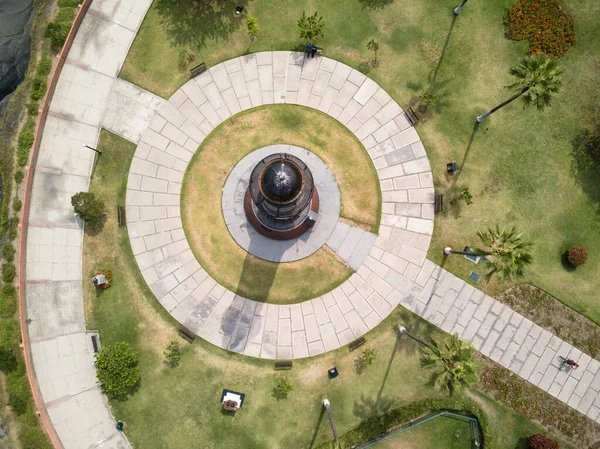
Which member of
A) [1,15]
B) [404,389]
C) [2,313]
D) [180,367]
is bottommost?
[2,313]

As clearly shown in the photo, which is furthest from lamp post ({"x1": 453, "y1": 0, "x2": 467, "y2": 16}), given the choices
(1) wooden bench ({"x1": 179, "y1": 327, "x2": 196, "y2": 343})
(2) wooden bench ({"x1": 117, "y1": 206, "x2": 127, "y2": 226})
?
(1) wooden bench ({"x1": 179, "y1": 327, "x2": 196, "y2": 343})

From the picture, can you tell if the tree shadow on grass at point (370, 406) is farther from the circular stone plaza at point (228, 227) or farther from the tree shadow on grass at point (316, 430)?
the circular stone plaza at point (228, 227)

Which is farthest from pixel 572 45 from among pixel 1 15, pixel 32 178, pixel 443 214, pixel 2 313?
pixel 2 313

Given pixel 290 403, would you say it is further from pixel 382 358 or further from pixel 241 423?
pixel 382 358

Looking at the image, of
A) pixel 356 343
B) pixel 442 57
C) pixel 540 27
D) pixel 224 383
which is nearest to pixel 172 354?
pixel 224 383

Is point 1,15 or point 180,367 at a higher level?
point 1,15

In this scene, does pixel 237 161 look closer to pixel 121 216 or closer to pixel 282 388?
pixel 121 216

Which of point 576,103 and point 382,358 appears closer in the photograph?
point 382,358
